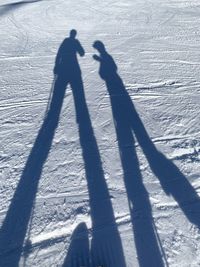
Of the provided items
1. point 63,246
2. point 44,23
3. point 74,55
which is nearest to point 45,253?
point 63,246

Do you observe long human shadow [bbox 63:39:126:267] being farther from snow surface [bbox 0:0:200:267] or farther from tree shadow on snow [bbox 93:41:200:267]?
tree shadow on snow [bbox 93:41:200:267]

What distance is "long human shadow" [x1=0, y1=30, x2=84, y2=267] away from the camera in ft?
10.5

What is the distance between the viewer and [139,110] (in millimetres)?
5043

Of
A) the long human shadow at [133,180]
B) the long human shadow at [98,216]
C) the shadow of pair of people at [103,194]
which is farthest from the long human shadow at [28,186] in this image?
the long human shadow at [133,180]

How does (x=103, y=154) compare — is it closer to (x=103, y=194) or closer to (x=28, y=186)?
(x=103, y=194)

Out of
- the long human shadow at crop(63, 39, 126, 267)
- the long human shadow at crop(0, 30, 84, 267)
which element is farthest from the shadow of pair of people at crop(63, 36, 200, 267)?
the long human shadow at crop(0, 30, 84, 267)

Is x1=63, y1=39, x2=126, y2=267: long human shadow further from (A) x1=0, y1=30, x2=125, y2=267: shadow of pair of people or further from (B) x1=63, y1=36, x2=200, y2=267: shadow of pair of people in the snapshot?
(B) x1=63, y1=36, x2=200, y2=267: shadow of pair of people

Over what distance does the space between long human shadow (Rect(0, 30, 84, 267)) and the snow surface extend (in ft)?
0.05

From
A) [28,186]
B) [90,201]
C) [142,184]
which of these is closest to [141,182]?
[142,184]

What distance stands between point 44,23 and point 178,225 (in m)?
7.08

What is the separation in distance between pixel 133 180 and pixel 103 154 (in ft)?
2.10

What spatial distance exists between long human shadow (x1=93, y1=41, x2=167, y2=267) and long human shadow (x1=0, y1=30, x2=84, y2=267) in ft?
3.10

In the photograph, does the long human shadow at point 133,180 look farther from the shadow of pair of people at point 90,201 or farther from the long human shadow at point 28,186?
the long human shadow at point 28,186

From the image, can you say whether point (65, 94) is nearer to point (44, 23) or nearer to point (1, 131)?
point (1, 131)
